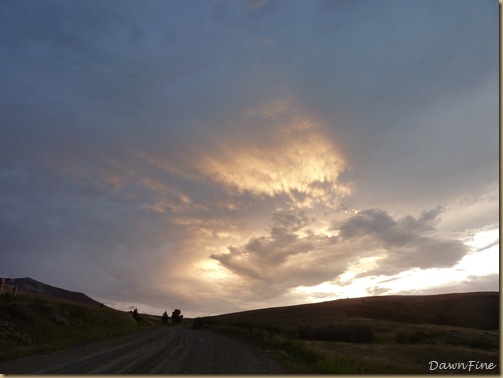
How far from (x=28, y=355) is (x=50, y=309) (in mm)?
19725

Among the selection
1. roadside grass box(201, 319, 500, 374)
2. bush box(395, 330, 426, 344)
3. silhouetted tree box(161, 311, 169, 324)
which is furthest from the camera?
silhouetted tree box(161, 311, 169, 324)

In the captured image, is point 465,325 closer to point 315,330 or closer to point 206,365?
point 315,330

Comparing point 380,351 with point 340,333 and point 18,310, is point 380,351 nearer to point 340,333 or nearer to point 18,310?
point 340,333

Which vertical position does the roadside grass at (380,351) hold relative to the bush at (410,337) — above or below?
below

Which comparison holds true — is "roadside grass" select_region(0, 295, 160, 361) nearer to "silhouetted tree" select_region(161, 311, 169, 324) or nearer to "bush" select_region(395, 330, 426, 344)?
"bush" select_region(395, 330, 426, 344)

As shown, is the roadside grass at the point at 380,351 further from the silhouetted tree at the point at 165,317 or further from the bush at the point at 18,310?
the silhouetted tree at the point at 165,317

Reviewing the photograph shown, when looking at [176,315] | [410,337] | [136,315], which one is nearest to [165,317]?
[176,315]

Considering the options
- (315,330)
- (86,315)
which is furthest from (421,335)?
(86,315)

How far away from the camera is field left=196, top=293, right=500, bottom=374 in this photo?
90.4 ft

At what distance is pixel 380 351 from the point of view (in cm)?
4912

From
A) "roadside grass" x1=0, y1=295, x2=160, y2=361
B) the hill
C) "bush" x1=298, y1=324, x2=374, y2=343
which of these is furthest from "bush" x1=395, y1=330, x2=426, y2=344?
"roadside grass" x1=0, y1=295, x2=160, y2=361

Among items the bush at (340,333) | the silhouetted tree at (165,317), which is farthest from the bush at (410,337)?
the silhouetted tree at (165,317)

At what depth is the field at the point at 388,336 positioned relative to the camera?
90.4ft

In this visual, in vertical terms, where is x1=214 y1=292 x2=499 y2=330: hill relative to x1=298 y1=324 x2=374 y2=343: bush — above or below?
above
